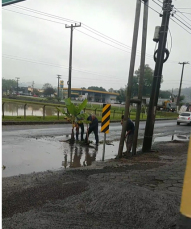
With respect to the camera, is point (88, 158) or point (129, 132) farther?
point (129, 132)

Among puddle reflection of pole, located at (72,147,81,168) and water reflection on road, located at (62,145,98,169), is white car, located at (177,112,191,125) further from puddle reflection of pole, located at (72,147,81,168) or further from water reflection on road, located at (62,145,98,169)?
puddle reflection of pole, located at (72,147,81,168)

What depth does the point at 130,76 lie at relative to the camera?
8.61 meters

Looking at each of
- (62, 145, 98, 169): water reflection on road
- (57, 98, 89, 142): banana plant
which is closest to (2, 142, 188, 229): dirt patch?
(62, 145, 98, 169): water reflection on road

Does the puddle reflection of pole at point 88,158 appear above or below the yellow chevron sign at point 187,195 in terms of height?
below

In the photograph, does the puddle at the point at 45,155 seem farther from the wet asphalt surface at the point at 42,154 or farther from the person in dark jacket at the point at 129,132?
the person in dark jacket at the point at 129,132

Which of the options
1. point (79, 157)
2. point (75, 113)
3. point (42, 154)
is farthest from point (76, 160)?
point (75, 113)

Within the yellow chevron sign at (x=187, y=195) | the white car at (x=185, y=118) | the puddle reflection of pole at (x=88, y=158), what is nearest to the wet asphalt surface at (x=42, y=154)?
the puddle reflection of pole at (x=88, y=158)

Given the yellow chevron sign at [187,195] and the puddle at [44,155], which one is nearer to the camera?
the yellow chevron sign at [187,195]

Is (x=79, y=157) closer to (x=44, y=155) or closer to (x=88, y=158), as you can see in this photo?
(x=88, y=158)

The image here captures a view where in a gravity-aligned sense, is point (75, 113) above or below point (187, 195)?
below

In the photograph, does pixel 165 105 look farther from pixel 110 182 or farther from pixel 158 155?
pixel 110 182

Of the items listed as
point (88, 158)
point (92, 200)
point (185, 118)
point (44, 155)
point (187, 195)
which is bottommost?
point (185, 118)

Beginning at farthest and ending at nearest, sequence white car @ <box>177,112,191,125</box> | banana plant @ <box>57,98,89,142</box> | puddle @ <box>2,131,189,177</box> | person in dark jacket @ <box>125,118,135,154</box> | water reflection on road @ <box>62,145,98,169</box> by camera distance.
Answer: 1. white car @ <box>177,112,191,125</box>
2. banana plant @ <box>57,98,89,142</box>
3. person in dark jacket @ <box>125,118,135,154</box>
4. water reflection on road @ <box>62,145,98,169</box>
5. puddle @ <box>2,131,189,177</box>

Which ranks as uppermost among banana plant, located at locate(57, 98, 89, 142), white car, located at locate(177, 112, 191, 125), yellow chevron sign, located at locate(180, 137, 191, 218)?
yellow chevron sign, located at locate(180, 137, 191, 218)
